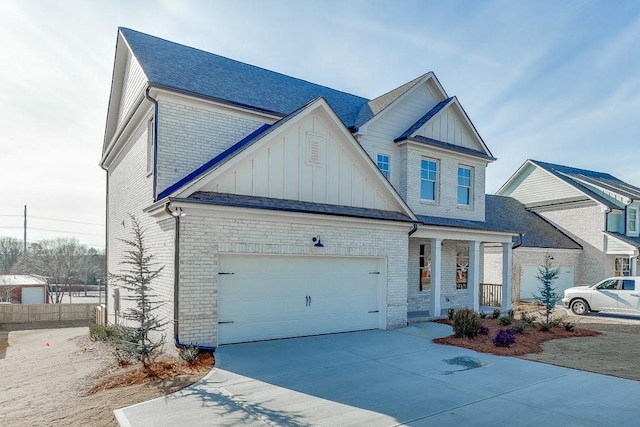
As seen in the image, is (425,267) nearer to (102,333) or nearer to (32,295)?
(102,333)

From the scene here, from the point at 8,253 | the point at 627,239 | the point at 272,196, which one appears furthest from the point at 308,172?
the point at 8,253

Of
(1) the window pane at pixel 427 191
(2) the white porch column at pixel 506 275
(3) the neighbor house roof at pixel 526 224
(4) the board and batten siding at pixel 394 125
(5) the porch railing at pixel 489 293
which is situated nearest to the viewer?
(4) the board and batten siding at pixel 394 125

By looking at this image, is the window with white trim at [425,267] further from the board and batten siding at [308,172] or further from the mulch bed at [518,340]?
the board and batten siding at [308,172]

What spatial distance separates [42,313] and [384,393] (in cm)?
2562

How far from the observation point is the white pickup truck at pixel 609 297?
17.3 meters

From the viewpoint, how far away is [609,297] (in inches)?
703

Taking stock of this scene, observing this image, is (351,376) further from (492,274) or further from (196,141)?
(492,274)

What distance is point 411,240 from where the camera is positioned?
16.1 meters

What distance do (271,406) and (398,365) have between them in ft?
11.4

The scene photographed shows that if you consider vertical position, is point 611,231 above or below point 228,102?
below

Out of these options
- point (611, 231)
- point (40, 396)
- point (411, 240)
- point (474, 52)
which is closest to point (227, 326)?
point (40, 396)

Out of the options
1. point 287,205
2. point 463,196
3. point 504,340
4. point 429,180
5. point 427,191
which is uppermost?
point 429,180

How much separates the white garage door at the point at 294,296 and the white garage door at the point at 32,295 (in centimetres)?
3629

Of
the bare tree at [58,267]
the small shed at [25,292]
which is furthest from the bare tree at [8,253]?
the small shed at [25,292]
